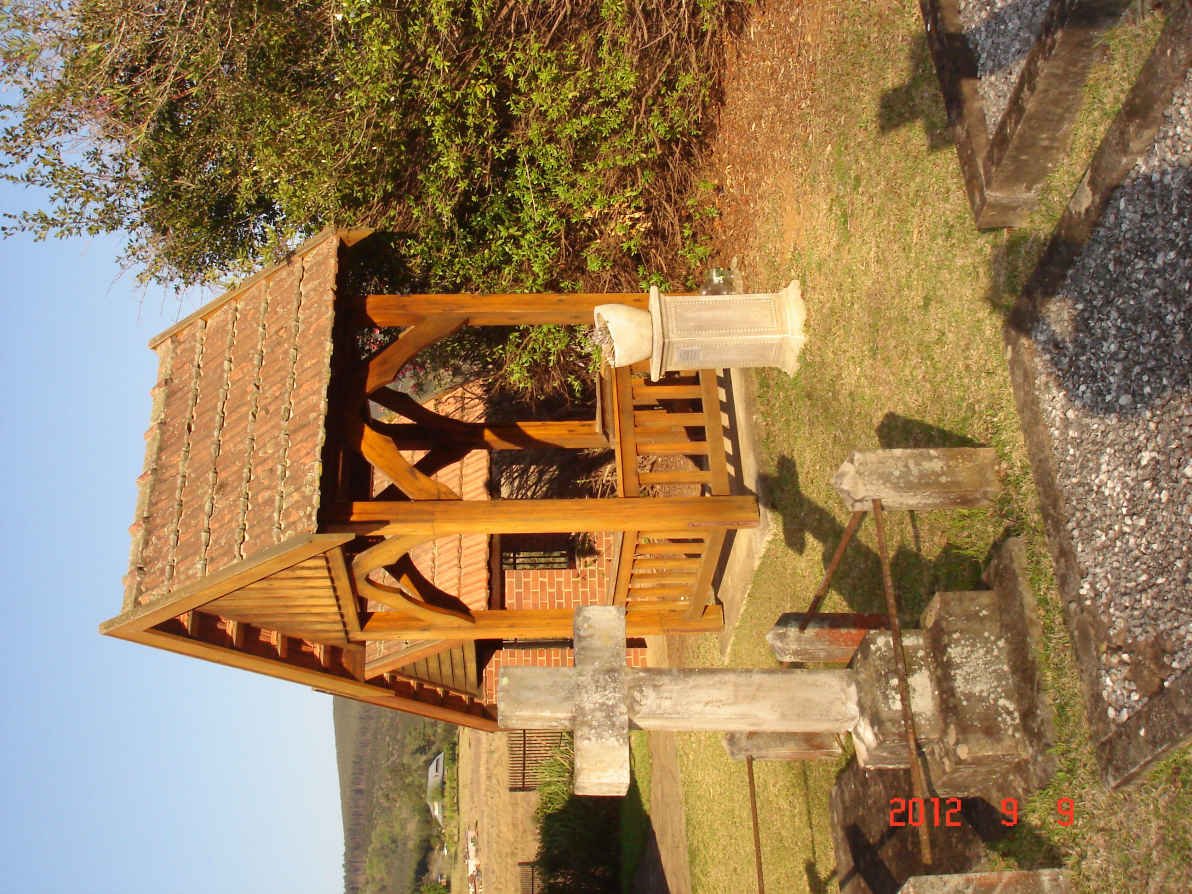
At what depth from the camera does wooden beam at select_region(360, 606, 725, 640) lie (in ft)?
23.9

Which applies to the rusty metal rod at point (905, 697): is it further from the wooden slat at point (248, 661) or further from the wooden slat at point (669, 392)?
the wooden slat at point (248, 661)

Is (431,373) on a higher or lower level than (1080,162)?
higher

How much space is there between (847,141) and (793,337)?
1626 millimetres

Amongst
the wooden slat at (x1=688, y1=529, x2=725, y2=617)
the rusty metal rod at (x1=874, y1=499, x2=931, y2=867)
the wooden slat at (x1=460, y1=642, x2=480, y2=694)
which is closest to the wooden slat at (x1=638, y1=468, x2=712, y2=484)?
the wooden slat at (x1=688, y1=529, x2=725, y2=617)

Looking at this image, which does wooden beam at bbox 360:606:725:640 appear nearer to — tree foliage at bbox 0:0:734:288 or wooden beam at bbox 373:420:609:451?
A: wooden beam at bbox 373:420:609:451

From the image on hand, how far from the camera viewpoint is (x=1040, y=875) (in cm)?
411

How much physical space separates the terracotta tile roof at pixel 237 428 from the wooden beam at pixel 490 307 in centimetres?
71

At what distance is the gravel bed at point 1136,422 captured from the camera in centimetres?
371

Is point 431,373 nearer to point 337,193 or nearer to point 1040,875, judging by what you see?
point 337,193

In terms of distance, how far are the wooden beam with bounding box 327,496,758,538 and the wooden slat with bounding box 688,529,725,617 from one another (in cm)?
45

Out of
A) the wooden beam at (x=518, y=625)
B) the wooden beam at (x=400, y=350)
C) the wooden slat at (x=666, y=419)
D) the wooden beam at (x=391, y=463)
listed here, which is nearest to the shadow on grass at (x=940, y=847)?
the wooden beam at (x=518, y=625)

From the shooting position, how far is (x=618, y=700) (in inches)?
170

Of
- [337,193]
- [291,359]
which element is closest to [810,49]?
[337,193]

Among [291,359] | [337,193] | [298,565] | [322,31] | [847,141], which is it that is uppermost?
[322,31]
